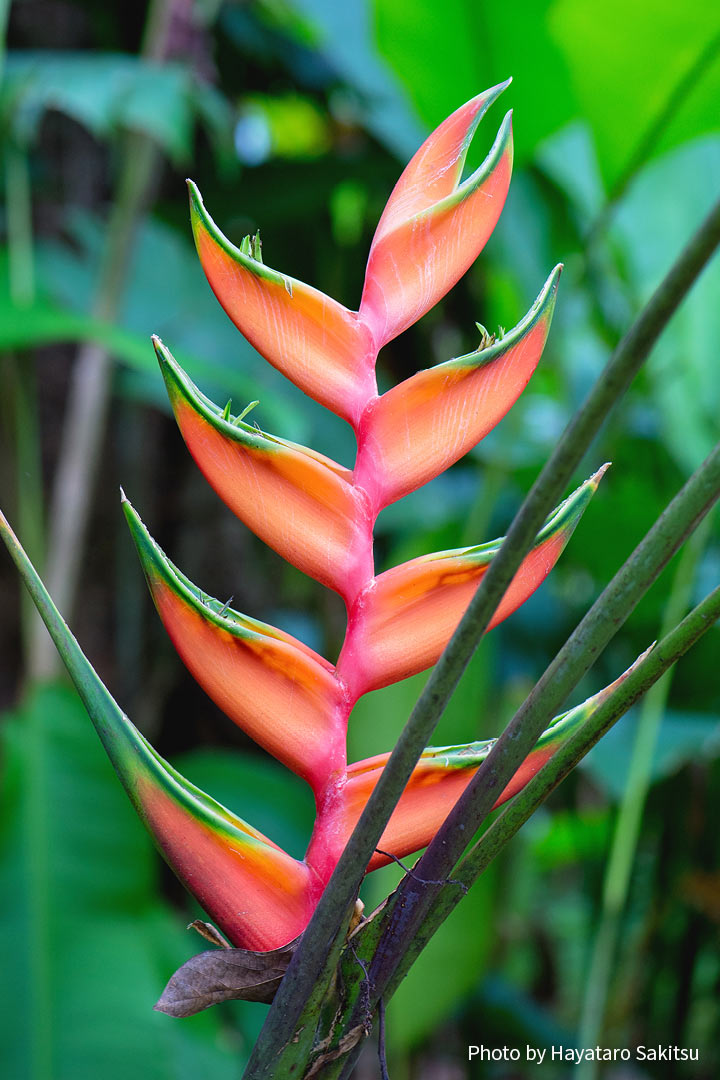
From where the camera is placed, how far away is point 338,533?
184 mm

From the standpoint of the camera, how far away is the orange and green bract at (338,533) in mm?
169

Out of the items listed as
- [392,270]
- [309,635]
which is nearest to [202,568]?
[309,635]

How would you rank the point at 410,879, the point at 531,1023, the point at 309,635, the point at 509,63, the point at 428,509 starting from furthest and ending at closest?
the point at 309,635 → the point at 428,509 → the point at 531,1023 → the point at 509,63 → the point at 410,879

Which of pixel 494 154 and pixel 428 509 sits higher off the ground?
pixel 428 509

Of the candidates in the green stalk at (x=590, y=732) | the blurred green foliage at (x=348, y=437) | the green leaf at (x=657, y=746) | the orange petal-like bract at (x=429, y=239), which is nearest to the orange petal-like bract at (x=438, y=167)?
the orange petal-like bract at (x=429, y=239)

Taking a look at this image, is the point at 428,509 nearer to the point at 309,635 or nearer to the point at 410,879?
the point at 309,635

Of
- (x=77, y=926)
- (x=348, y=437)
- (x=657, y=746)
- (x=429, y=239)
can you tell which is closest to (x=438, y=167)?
(x=429, y=239)

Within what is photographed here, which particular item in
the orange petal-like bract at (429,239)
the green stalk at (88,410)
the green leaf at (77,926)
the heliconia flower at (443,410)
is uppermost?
the green stalk at (88,410)

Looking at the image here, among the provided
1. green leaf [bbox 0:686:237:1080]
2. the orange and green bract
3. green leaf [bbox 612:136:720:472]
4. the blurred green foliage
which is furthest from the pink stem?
green leaf [bbox 612:136:720:472]

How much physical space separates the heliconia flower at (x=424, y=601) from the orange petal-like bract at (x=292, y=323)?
0.04 metres

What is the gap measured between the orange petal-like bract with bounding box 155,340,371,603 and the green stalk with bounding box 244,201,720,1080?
50 mm

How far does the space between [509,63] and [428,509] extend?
1.87 feet

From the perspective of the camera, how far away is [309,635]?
1.27 meters

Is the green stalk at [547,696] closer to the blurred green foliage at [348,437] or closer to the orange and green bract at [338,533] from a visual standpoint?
the orange and green bract at [338,533]
